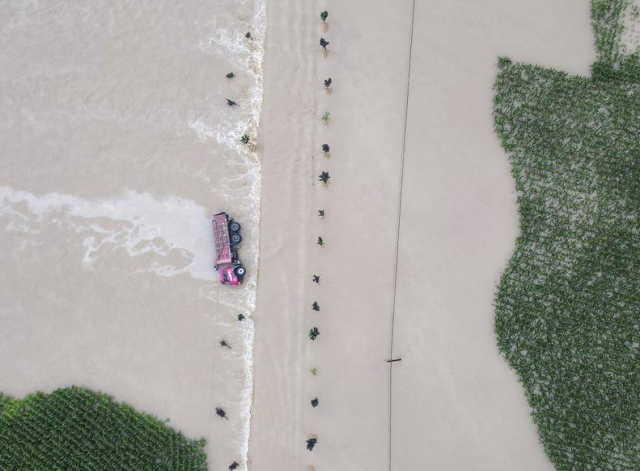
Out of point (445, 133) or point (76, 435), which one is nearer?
point (76, 435)

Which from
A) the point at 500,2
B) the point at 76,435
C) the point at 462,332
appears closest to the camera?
the point at 76,435

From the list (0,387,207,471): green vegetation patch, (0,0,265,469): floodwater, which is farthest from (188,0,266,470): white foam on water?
(0,387,207,471): green vegetation patch

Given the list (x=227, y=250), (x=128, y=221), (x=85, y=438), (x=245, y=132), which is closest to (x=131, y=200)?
(x=128, y=221)

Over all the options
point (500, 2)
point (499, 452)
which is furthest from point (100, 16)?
point (499, 452)

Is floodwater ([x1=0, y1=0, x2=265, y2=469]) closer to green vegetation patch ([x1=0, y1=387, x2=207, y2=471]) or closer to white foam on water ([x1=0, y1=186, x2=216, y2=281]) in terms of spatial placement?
white foam on water ([x1=0, y1=186, x2=216, y2=281])

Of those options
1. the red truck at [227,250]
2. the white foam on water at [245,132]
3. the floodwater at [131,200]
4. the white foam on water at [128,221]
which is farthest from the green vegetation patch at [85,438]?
the red truck at [227,250]

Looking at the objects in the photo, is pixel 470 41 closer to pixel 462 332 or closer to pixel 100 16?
pixel 462 332

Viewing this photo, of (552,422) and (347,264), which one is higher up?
(347,264)
